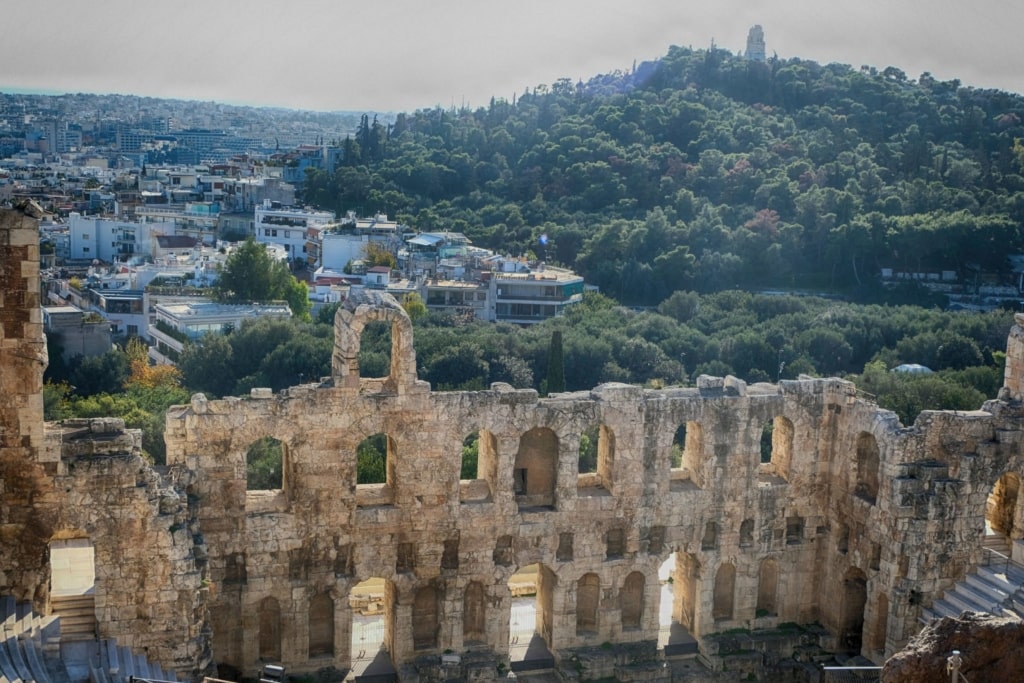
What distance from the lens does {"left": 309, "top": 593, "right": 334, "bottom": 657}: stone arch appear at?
27.4 m

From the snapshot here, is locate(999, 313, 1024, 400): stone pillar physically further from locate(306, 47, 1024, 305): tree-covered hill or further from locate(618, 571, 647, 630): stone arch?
locate(306, 47, 1024, 305): tree-covered hill

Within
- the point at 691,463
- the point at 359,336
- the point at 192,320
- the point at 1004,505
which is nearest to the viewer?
the point at 359,336

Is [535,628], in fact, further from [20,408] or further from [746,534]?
[20,408]

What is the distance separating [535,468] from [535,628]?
4.40 m

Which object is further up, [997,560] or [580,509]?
[580,509]

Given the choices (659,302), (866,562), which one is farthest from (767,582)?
(659,302)

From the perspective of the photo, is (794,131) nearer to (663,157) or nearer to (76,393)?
(663,157)

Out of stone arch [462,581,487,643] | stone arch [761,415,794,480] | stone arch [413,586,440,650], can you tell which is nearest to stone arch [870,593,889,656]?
stone arch [761,415,794,480]

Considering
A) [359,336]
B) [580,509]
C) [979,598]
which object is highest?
[359,336]

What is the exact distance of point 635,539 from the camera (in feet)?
95.3

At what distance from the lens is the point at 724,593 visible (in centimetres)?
3084

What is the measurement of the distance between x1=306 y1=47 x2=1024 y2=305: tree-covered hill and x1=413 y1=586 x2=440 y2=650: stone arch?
4838cm

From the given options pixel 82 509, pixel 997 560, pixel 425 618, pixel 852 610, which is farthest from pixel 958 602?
pixel 82 509

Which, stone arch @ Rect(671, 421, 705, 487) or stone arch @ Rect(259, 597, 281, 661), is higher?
stone arch @ Rect(671, 421, 705, 487)
